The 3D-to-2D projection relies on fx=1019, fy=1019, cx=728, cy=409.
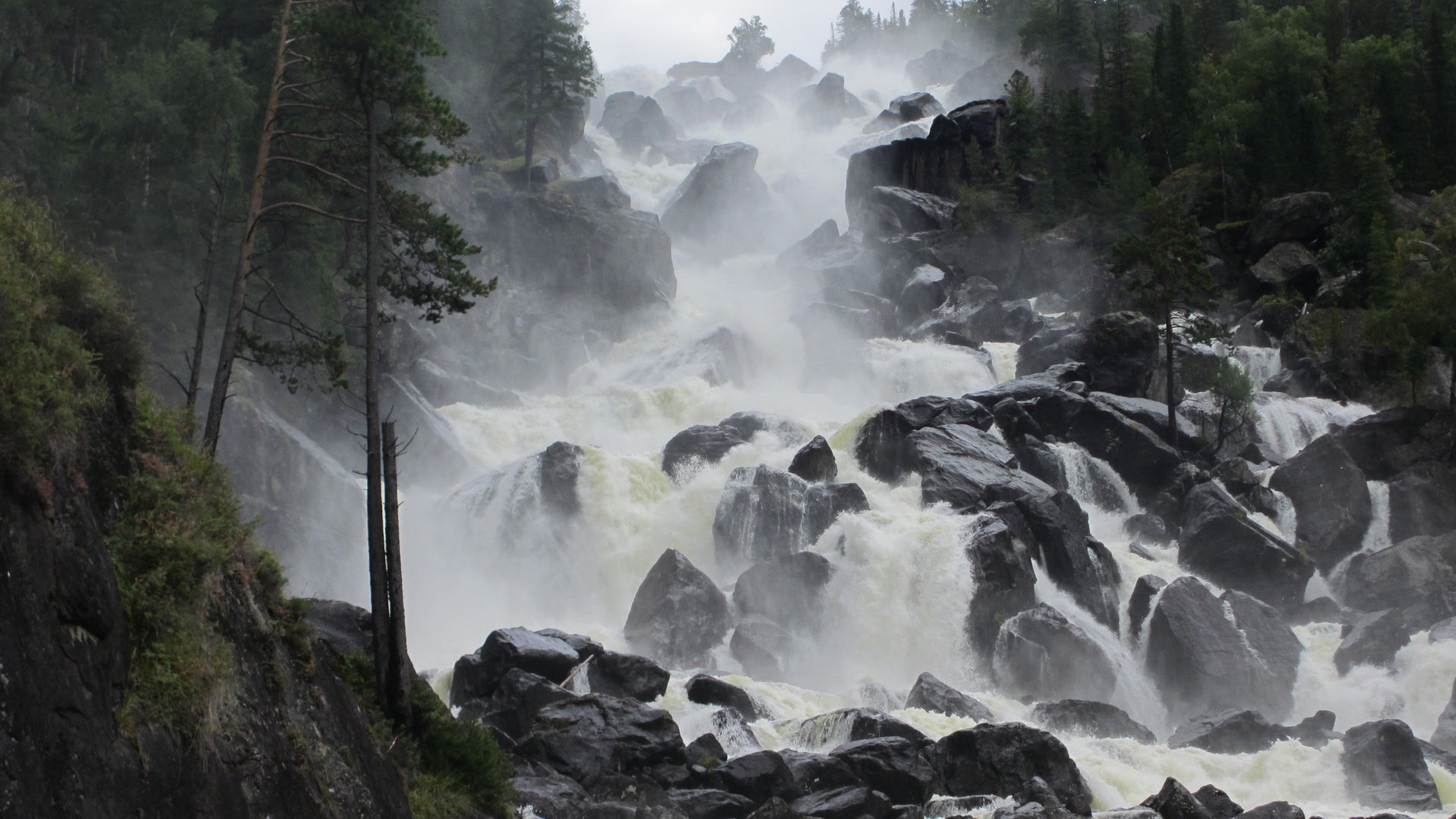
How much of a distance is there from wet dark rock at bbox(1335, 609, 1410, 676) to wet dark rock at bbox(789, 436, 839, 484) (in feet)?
50.4

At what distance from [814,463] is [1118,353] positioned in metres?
17.1

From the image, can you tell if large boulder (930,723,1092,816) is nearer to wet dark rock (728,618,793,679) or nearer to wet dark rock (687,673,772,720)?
wet dark rock (687,673,772,720)

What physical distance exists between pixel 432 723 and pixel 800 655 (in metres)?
16.2

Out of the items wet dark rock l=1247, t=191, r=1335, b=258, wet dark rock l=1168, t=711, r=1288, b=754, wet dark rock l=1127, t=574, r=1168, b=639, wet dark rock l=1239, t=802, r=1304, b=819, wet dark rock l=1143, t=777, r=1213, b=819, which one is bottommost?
wet dark rock l=1239, t=802, r=1304, b=819

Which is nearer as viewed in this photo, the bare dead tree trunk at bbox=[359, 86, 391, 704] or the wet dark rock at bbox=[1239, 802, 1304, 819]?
the bare dead tree trunk at bbox=[359, 86, 391, 704]

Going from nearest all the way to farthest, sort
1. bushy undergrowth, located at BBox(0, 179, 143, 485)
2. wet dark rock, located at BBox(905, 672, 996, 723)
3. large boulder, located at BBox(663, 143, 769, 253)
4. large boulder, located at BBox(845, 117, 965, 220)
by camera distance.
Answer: bushy undergrowth, located at BBox(0, 179, 143, 485)
wet dark rock, located at BBox(905, 672, 996, 723)
large boulder, located at BBox(845, 117, 965, 220)
large boulder, located at BBox(663, 143, 769, 253)

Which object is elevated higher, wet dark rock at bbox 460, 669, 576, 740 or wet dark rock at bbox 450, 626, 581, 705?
wet dark rock at bbox 450, 626, 581, 705

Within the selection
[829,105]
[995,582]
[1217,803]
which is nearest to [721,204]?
[829,105]

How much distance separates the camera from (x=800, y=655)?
28391mm

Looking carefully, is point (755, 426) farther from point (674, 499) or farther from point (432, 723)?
point (432, 723)

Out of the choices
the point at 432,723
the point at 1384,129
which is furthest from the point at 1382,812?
the point at 1384,129

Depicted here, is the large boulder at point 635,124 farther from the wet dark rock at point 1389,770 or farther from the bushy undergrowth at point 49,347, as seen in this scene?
the bushy undergrowth at point 49,347

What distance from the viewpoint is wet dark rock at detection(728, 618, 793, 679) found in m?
27.0

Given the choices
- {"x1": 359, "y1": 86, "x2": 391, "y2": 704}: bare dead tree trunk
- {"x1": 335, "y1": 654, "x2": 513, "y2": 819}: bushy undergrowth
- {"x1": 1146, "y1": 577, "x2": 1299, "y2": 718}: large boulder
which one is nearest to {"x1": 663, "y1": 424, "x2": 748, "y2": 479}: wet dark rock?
{"x1": 1146, "y1": 577, "x2": 1299, "y2": 718}: large boulder
